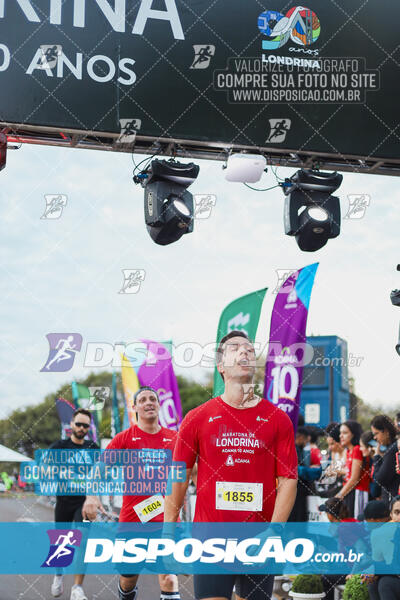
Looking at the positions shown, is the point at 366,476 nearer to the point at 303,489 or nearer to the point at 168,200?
the point at 303,489

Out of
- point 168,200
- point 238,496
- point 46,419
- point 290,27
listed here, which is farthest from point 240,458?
point 46,419

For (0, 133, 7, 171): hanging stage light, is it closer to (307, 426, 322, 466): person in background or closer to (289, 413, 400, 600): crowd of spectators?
(289, 413, 400, 600): crowd of spectators

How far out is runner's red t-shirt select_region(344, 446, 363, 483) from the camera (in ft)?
23.3

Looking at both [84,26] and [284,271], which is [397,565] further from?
[84,26]

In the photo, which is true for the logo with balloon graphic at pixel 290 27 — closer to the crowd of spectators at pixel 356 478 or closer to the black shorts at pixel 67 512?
the crowd of spectators at pixel 356 478

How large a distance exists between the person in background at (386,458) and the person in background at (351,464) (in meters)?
0.47

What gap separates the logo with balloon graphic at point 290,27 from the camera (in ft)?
20.3

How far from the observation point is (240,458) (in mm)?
4617

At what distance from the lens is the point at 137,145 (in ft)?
19.9

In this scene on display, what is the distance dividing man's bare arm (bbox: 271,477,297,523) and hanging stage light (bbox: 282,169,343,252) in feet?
7.64

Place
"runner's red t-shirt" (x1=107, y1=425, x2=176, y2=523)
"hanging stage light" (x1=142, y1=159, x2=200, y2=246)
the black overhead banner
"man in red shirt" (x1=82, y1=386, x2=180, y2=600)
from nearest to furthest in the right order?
the black overhead banner
"hanging stage light" (x1=142, y1=159, x2=200, y2=246)
"man in red shirt" (x1=82, y1=386, x2=180, y2=600)
"runner's red t-shirt" (x1=107, y1=425, x2=176, y2=523)

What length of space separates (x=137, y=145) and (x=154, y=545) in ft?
10.5

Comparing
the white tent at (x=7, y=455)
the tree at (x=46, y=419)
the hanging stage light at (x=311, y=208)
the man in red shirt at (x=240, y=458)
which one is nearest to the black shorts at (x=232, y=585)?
the man in red shirt at (x=240, y=458)

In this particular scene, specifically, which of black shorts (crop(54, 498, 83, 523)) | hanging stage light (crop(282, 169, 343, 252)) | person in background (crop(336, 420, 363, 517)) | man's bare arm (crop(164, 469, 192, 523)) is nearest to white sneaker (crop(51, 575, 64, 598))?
black shorts (crop(54, 498, 83, 523))
